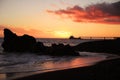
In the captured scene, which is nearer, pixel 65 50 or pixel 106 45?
pixel 65 50

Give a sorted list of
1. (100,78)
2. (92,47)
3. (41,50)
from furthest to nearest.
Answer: (92,47) → (41,50) → (100,78)

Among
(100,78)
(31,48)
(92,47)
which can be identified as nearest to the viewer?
(100,78)

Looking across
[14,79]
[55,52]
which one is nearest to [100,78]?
[14,79]

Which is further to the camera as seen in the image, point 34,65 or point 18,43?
point 18,43

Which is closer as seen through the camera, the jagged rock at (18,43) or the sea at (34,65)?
the sea at (34,65)

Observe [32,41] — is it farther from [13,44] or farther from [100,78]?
[100,78]

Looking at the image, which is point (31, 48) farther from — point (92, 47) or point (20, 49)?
point (92, 47)

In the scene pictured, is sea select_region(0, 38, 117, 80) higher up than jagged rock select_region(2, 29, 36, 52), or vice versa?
jagged rock select_region(2, 29, 36, 52)

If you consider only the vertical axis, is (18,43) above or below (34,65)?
above

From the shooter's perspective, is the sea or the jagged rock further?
the jagged rock

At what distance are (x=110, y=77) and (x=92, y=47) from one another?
34368 millimetres

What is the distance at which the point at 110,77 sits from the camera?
1162 cm

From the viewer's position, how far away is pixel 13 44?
135ft

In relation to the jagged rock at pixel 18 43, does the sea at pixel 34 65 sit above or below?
below
